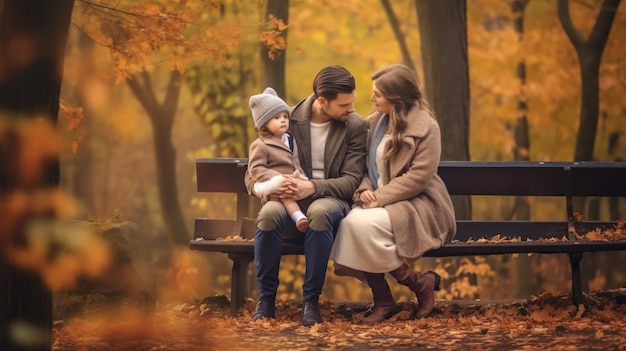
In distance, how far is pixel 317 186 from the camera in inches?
279

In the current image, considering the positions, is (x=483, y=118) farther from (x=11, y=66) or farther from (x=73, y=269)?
(x=11, y=66)

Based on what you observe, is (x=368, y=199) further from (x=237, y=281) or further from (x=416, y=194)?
(x=237, y=281)

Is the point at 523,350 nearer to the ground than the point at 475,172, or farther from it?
nearer to the ground

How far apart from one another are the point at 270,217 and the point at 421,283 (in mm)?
1175

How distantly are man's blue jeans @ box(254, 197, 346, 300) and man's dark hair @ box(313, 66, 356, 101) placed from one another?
75 centimetres

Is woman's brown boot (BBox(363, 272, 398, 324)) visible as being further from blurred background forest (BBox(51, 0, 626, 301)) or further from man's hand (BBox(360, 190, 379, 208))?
blurred background forest (BBox(51, 0, 626, 301))

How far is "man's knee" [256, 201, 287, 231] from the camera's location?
272 inches

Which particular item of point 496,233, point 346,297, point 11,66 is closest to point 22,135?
point 11,66

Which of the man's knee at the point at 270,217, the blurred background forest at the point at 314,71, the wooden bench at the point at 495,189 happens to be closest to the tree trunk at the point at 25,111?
the man's knee at the point at 270,217

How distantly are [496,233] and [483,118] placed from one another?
37.7 feet

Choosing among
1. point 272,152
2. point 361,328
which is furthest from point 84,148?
point 361,328

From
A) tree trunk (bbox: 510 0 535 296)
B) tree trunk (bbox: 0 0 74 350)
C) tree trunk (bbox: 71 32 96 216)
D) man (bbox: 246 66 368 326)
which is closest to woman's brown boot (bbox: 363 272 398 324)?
man (bbox: 246 66 368 326)

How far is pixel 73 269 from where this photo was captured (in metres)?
7.86

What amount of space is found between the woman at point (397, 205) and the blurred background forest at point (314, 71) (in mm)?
2800
